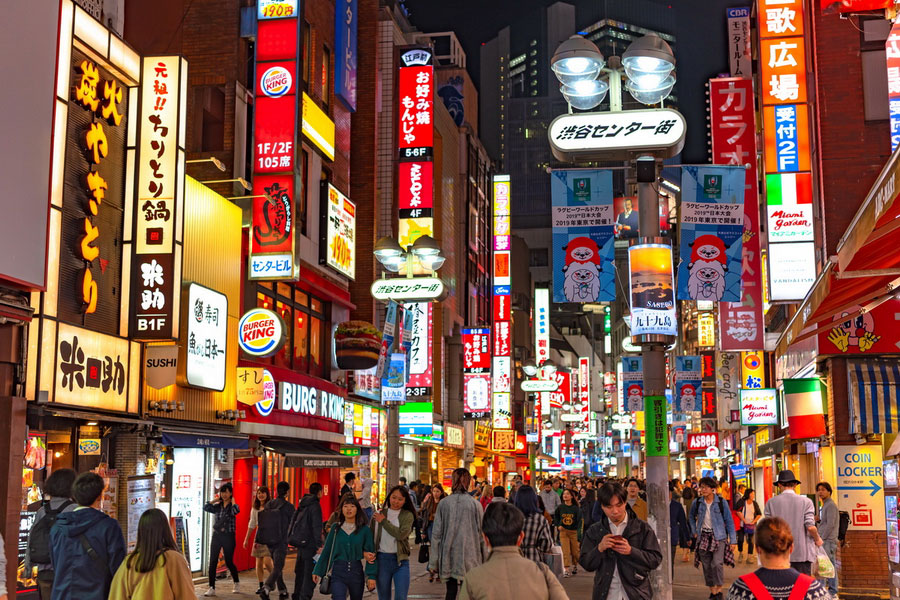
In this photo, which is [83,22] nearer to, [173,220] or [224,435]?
[173,220]

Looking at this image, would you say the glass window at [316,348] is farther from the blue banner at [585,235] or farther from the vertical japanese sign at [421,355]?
the blue banner at [585,235]

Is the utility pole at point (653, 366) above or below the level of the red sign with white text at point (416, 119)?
below

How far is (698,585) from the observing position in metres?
21.0

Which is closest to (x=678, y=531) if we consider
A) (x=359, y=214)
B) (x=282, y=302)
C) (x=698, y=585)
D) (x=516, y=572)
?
(x=698, y=585)

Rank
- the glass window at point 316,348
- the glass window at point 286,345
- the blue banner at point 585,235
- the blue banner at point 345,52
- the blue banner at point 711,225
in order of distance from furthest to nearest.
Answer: the blue banner at point 345,52
the glass window at point 316,348
the glass window at point 286,345
the blue banner at point 711,225
the blue banner at point 585,235

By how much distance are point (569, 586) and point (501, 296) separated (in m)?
35.6

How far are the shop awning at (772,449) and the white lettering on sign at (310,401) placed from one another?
1342 centimetres

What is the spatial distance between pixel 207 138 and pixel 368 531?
15.1 m

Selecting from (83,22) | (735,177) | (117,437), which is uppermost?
(83,22)

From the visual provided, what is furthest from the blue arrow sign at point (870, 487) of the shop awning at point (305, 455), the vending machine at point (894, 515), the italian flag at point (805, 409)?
the shop awning at point (305, 455)

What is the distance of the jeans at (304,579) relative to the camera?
50.9ft

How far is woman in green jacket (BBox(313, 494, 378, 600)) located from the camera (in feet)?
40.9

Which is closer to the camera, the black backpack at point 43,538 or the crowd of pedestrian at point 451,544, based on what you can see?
the crowd of pedestrian at point 451,544

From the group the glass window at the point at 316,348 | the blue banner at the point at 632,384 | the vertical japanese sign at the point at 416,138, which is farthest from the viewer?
the blue banner at the point at 632,384
